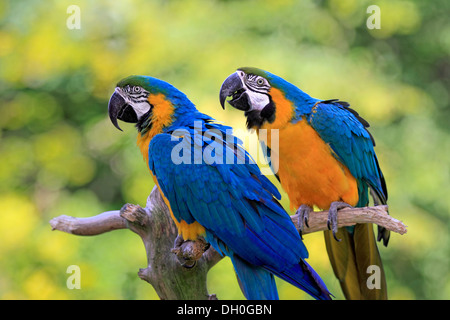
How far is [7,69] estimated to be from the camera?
402 centimetres

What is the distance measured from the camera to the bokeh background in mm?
3715

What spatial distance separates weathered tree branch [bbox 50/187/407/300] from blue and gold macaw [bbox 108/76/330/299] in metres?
0.18

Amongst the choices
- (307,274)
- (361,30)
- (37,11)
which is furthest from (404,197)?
(37,11)

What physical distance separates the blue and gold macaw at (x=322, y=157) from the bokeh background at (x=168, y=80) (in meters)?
1.25

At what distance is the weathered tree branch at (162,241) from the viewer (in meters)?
1.93

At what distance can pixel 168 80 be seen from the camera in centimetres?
384

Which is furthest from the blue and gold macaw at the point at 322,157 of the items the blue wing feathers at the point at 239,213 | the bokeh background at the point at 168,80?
the bokeh background at the point at 168,80

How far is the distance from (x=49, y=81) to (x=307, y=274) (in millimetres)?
3193

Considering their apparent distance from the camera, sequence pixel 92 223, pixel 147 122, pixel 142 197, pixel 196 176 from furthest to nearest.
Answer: pixel 142 197, pixel 92 223, pixel 147 122, pixel 196 176

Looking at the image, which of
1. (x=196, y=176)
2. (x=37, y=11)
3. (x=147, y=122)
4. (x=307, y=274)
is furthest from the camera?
(x=37, y=11)

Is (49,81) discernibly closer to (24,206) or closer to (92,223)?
(24,206)

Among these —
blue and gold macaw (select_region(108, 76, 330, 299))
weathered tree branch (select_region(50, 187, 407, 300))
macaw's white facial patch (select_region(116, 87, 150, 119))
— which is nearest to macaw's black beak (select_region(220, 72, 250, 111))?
blue and gold macaw (select_region(108, 76, 330, 299))

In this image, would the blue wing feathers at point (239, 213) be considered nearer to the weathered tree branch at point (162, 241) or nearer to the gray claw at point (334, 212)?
the weathered tree branch at point (162, 241)

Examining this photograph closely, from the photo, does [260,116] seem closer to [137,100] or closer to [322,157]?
[322,157]
